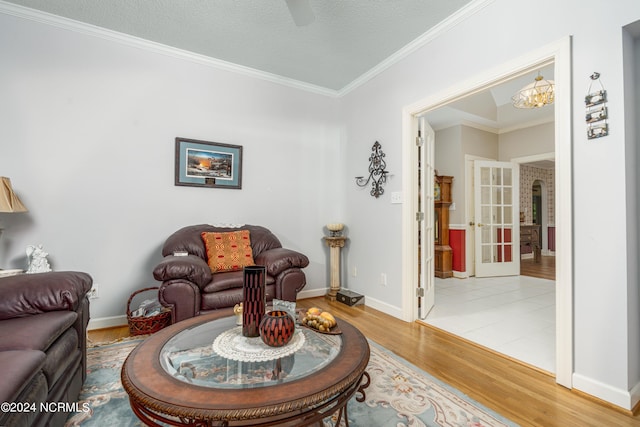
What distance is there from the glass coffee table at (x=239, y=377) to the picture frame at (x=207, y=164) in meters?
2.09

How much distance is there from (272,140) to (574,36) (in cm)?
286

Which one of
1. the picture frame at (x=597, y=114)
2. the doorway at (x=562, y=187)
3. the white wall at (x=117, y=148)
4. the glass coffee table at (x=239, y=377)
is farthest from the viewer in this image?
the white wall at (x=117, y=148)

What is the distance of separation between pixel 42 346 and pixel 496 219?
5947 mm

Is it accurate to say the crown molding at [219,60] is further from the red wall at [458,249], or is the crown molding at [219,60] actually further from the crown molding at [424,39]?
the red wall at [458,249]

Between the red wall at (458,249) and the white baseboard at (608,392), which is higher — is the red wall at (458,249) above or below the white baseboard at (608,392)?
above

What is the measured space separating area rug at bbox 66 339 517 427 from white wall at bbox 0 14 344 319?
1275mm

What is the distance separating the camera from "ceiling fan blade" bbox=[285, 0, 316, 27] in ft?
6.11

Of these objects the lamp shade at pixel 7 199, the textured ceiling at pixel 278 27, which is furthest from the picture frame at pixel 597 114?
the lamp shade at pixel 7 199

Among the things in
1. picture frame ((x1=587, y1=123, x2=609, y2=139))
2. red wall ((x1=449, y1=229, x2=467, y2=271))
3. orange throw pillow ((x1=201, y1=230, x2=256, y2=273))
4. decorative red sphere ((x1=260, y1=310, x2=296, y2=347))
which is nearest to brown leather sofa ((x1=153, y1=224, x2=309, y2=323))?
orange throw pillow ((x1=201, y1=230, x2=256, y2=273))

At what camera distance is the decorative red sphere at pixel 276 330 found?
1.26 m

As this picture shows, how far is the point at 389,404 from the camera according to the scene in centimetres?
160

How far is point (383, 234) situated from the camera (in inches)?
131

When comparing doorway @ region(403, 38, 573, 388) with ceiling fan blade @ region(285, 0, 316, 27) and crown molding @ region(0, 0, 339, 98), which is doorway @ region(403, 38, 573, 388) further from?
crown molding @ region(0, 0, 339, 98)

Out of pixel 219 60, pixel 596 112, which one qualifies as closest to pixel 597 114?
pixel 596 112
